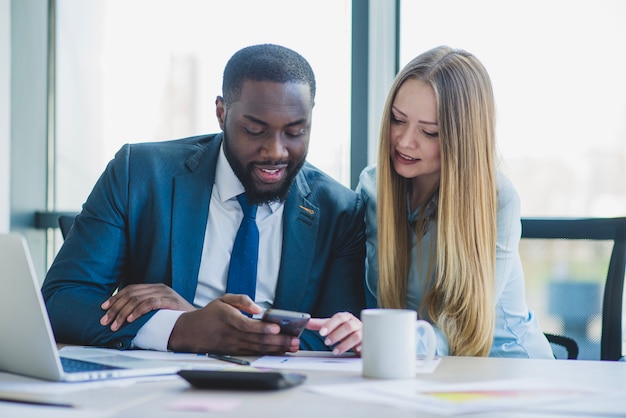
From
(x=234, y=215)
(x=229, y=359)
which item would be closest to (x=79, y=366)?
(x=229, y=359)

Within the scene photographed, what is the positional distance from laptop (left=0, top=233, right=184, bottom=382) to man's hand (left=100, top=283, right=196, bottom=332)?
0.31 metres

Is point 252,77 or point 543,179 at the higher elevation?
point 252,77

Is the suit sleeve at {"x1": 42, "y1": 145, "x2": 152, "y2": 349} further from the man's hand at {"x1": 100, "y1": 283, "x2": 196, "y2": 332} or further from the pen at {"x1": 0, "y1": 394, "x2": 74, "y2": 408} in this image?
the pen at {"x1": 0, "y1": 394, "x2": 74, "y2": 408}

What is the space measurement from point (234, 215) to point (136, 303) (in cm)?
49

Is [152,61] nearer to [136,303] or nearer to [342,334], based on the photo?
[136,303]

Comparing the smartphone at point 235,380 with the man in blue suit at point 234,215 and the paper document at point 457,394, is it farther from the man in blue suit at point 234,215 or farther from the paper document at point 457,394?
the man in blue suit at point 234,215

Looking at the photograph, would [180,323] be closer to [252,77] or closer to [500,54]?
[252,77]

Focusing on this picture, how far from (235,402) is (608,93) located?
2.26 metres

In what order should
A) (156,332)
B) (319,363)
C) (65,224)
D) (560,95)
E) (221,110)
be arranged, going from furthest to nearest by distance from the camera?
1. (560,95)
2. (65,224)
3. (221,110)
4. (156,332)
5. (319,363)

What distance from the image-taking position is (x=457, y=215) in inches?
74.5

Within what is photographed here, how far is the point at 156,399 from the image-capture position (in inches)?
42.0

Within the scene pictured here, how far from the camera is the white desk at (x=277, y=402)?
3.26 feet

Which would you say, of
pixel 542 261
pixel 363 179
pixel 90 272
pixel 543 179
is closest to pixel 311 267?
pixel 363 179

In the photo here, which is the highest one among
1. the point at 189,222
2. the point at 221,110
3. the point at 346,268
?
the point at 221,110
